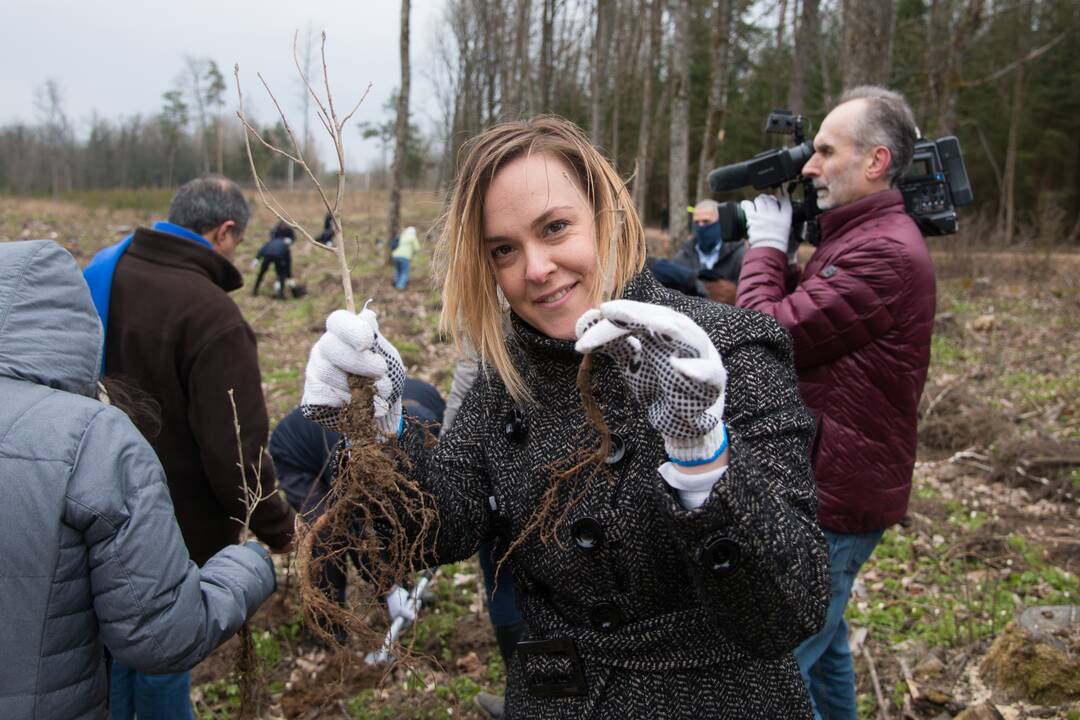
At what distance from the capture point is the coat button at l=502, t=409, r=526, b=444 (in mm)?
1513

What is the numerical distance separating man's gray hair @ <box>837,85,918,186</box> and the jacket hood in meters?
2.16

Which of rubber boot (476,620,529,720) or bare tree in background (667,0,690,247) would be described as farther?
bare tree in background (667,0,690,247)

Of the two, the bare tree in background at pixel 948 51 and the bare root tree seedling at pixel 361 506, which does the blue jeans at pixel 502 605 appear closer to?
the bare root tree seedling at pixel 361 506

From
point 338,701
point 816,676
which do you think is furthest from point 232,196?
point 816,676

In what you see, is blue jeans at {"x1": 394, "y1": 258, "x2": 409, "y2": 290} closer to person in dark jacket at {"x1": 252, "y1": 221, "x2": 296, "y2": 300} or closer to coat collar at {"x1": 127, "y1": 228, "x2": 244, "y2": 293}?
person in dark jacket at {"x1": 252, "y1": 221, "x2": 296, "y2": 300}

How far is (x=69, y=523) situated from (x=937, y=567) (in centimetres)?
444

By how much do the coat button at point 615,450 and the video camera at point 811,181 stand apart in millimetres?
1432

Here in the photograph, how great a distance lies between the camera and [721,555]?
3.51 feet

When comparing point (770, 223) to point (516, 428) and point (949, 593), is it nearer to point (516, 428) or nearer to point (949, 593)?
point (516, 428)

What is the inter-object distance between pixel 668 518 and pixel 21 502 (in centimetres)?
122

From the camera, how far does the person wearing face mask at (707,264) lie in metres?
3.58

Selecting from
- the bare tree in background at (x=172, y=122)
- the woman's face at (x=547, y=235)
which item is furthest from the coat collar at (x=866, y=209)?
the bare tree in background at (x=172, y=122)

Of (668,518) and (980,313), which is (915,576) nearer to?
(668,518)

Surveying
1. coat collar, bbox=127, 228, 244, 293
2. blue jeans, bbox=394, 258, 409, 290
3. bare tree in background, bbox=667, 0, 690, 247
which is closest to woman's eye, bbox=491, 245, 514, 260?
coat collar, bbox=127, 228, 244, 293
